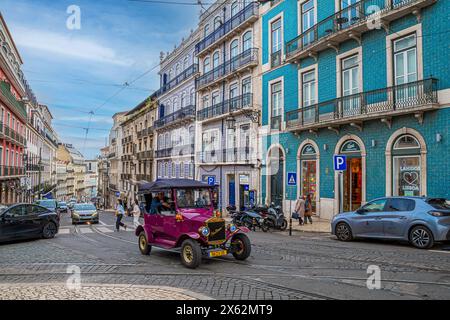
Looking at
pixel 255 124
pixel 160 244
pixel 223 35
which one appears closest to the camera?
pixel 160 244

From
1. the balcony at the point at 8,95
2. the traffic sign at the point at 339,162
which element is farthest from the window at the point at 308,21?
the balcony at the point at 8,95

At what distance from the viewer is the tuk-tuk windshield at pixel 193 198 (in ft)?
34.7

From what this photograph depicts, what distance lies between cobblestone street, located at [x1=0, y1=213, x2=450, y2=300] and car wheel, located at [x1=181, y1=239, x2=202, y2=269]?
20 cm

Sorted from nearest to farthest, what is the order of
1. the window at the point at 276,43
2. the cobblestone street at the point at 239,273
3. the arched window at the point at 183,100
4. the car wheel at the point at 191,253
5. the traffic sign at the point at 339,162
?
1. the cobblestone street at the point at 239,273
2. the car wheel at the point at 191,253
3. the traffic sign at the point at 339,162
4. the window at the point at 276,43
5. the arched window at the point at 183,100

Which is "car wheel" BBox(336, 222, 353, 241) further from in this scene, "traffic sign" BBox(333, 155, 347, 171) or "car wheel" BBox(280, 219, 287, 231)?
"car wheel" BBox(280, 219, 287, 231)

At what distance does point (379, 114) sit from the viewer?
17297 mm

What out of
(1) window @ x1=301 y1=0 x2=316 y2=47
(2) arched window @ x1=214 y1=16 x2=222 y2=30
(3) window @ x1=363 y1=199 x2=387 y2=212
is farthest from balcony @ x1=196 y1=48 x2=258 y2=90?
(3) window @ x1=363 y1=199 x2=387 y2=212

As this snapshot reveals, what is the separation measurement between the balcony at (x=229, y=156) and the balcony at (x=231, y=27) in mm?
8752

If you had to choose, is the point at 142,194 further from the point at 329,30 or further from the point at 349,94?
the point at 329,30

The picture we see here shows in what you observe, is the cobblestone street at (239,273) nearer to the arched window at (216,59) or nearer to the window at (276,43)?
the window at (276,43)

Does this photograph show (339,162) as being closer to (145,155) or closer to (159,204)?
(159,204)
